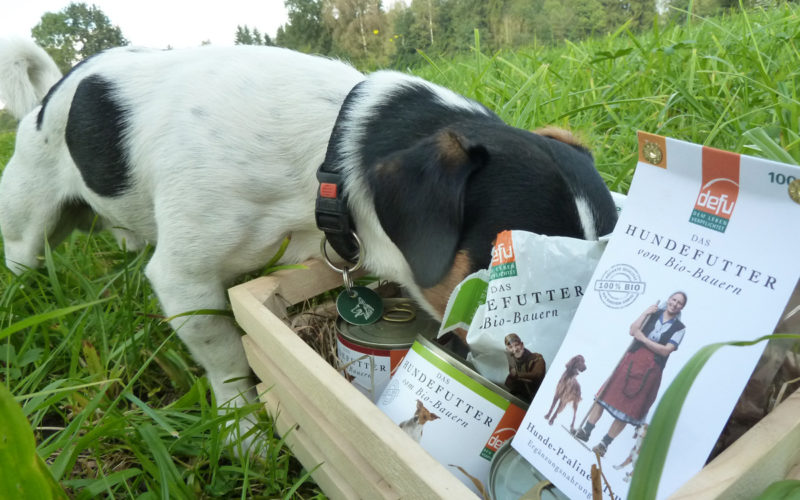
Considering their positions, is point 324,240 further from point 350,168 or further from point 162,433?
point 162,433

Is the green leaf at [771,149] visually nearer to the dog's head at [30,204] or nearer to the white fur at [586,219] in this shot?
the white fur at [586,219]

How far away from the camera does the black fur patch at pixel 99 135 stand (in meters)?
2.14

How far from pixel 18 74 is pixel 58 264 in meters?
1.11

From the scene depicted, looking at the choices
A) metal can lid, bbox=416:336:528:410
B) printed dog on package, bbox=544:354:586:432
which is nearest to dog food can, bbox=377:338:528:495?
metal can lid, bbox=416:336:528:410

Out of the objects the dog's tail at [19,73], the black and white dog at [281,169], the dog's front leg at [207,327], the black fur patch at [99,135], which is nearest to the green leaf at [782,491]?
the black and white dog at [281,169]

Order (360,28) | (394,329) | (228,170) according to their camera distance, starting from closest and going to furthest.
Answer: (394,329) < (228,170) < (360,28)

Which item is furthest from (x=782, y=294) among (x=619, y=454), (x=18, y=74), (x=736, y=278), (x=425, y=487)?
(x=18, y=74)

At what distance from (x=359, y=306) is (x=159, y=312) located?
3.43 ft

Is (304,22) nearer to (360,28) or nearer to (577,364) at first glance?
(360,28)

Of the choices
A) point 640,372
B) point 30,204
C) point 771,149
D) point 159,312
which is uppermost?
point 771,149

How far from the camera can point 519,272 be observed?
1.28m

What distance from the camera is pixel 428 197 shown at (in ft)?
4.83

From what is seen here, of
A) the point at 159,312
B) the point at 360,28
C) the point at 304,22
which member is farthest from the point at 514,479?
the point at 304,22

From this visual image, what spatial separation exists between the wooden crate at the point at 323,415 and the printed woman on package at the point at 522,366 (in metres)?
0.31
